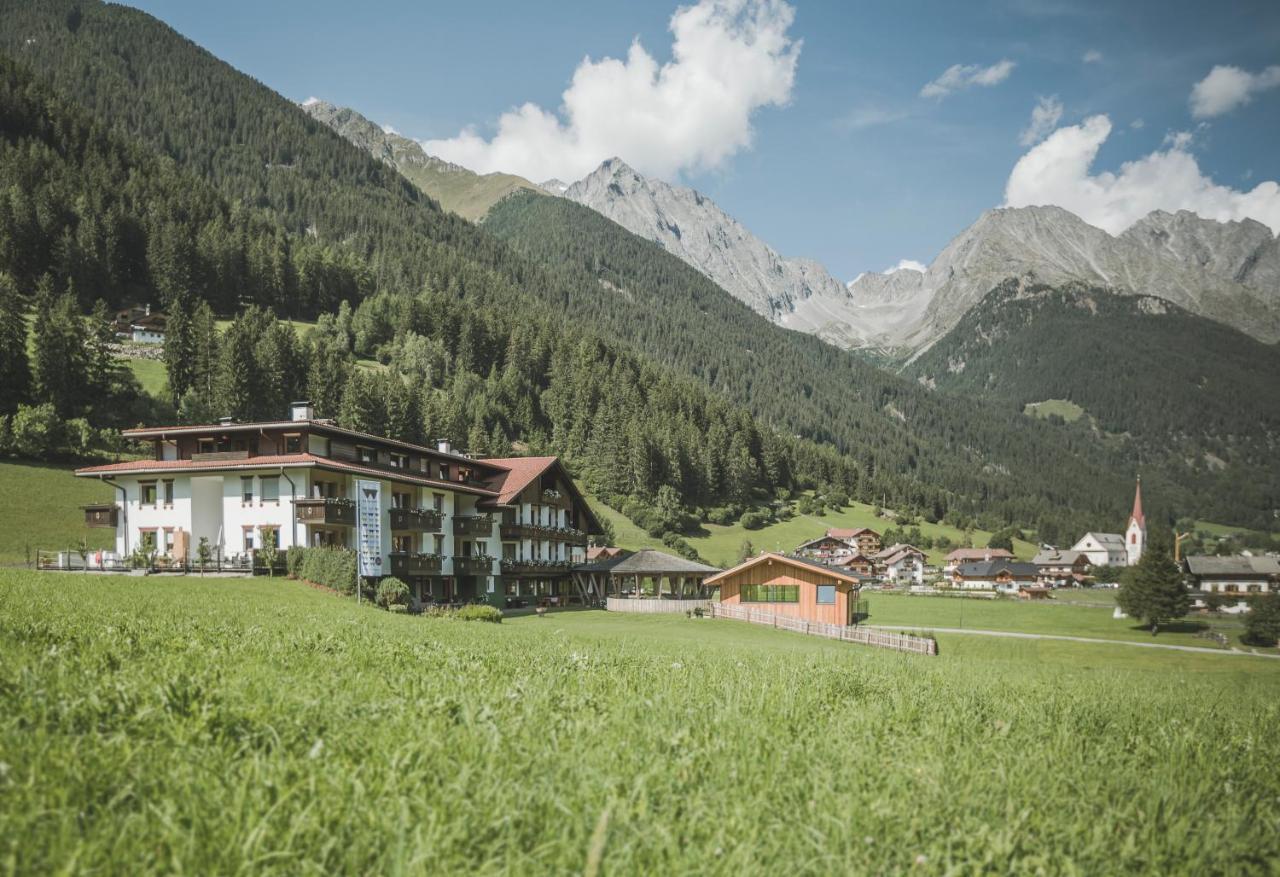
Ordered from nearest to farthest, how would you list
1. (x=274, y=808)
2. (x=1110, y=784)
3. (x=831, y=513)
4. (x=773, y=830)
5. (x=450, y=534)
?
1. (x=274, y=808)
2. (x=773, y=830)
3. (x=1110, y=784)
4. (x=450, y=534)
5. (x=831, y=513)

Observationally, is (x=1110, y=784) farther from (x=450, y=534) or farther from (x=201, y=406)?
(x=201, y=406)

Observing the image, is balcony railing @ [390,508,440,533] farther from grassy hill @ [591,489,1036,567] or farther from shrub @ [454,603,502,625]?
grassy hill @ [591,489,1036,567]

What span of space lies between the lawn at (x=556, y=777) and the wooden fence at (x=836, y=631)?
111 feet

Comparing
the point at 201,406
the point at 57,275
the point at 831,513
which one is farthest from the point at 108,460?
the point at 831,513

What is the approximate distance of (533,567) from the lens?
65312 millimetres

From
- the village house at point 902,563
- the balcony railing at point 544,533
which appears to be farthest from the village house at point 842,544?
the balcony railing at point 544,533

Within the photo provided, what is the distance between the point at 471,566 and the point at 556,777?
5569 cm

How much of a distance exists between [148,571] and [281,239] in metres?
141

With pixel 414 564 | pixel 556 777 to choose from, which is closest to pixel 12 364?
pixel 414 564

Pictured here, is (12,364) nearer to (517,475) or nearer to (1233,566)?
(517,475)

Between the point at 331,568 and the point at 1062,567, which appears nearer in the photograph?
the point at 331,568

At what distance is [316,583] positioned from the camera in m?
38.8

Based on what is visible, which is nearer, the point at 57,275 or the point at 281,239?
the point at 57,275

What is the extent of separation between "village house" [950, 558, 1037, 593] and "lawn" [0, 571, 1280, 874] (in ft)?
463
